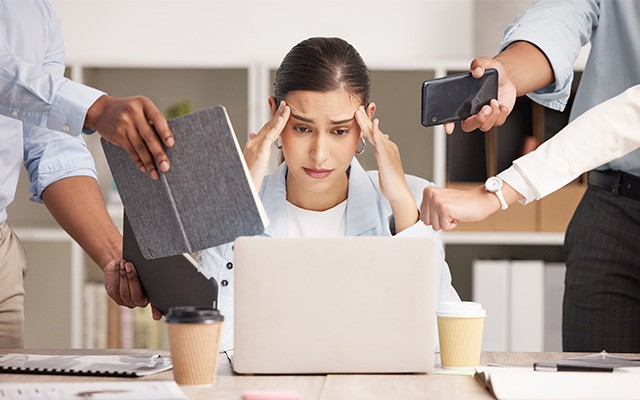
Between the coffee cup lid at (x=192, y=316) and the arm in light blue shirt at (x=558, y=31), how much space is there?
989 millimetres

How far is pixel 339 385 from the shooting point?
50.6 inches

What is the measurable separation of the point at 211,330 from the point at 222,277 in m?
0.73

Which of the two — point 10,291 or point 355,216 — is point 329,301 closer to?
point 355,216

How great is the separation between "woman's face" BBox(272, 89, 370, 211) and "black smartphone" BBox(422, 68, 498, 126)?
1.21 ft

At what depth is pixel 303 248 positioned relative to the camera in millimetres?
1319

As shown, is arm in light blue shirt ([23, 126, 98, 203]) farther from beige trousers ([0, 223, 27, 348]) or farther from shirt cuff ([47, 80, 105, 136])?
shirt cuff ([47, 80, 105, 136])

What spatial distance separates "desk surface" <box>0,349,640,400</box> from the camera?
123 centimetres

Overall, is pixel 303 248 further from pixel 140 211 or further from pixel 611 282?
pixel 611 282

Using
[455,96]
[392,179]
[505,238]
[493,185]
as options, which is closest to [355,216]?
[392,179]

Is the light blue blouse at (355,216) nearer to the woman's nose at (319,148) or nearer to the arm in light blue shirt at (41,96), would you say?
the woman's nose at (319,148)

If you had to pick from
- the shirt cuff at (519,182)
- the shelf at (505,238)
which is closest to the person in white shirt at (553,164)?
the shirt cuff at (519,182)

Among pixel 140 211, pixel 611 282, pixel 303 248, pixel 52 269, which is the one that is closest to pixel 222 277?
pixel 140 211

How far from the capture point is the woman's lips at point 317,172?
2.10 meters

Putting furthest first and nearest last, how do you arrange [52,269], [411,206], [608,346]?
[52,269], [411,206], [608,346]
